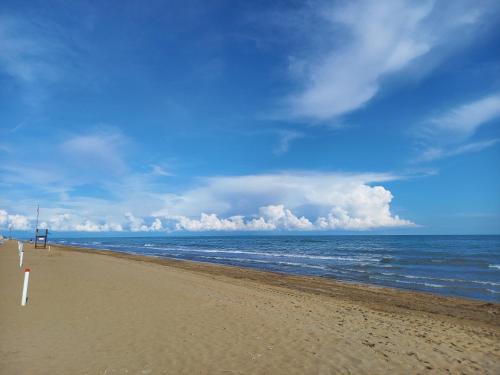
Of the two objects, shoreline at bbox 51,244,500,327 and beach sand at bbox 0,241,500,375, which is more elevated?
beach sand at bbox 0,241,500,375

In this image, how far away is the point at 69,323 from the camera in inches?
387

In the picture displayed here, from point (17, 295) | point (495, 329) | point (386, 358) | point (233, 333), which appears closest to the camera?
point (386, 358)

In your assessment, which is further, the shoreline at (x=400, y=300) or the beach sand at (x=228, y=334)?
the shoreline at (x=400, y=300)

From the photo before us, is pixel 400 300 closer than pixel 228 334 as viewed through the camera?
No

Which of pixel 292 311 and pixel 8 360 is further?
pixel 292 311

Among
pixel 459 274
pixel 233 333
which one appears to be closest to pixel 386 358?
pixel 233 333

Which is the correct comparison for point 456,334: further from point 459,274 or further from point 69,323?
point 459,274

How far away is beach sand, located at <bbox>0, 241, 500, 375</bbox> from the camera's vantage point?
7.10 m

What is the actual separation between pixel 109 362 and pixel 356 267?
3052cm

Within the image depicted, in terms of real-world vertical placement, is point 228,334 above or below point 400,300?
above

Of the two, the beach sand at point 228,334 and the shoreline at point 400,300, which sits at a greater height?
the beach sand at point 228,334

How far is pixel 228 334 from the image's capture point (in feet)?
30.3

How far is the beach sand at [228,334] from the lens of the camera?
710 cm

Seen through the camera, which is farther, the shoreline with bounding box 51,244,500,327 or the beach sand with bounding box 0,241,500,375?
the shoreline with bounding box 51,244,500,327
